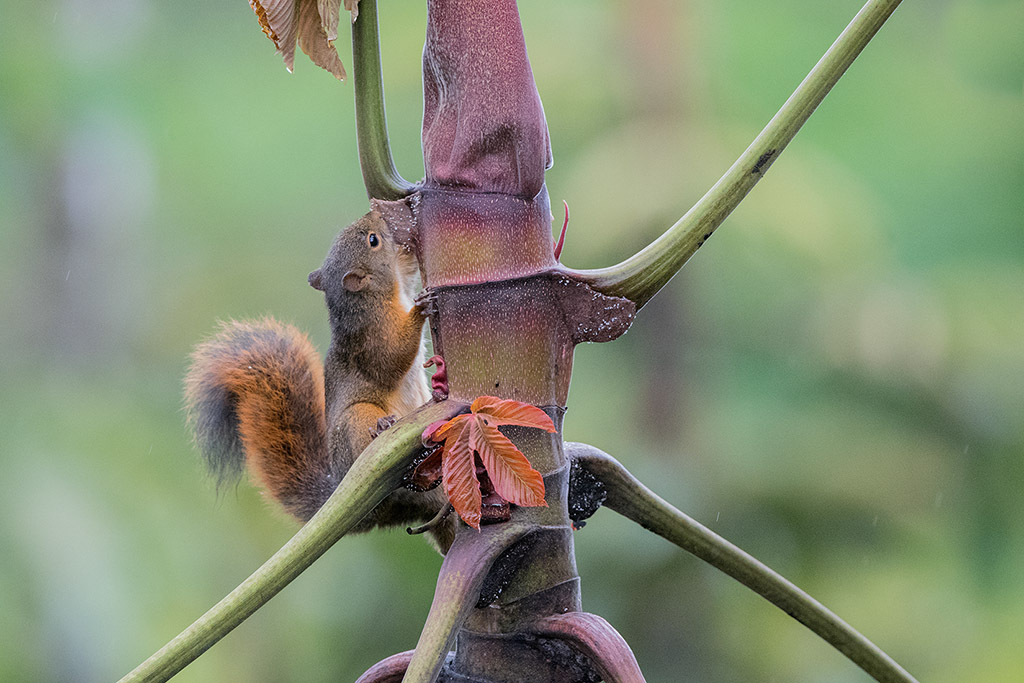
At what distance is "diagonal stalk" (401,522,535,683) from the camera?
0.39 m

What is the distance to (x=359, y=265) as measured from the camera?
720 mm

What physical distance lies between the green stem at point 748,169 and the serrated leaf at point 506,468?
0.27 ft

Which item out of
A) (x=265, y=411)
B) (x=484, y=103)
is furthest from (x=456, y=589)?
(x=265, y=411)

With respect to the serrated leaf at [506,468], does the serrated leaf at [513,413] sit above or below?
above

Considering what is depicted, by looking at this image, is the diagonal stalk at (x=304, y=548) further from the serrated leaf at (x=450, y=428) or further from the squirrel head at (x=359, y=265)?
the squirrel head at (x=359, y=265)

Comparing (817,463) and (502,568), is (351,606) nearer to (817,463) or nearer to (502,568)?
(817,463)

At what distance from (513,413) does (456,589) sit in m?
0.07

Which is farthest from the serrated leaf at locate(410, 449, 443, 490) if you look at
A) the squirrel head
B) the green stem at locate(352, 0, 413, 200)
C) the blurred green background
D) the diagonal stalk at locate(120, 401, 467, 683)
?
the blurred green background

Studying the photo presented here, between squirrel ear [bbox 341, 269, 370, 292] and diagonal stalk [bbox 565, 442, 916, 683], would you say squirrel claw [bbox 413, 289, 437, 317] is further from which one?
squirrel ear [bbox 341, 269, 370, 292]

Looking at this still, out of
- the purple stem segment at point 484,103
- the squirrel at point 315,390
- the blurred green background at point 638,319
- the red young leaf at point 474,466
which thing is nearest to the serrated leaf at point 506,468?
the red young leaf at point 474,466

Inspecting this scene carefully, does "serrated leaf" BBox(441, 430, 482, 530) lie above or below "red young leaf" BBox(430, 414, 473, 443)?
below

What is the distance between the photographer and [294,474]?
0.67m

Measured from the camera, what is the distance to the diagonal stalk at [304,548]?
382 mm

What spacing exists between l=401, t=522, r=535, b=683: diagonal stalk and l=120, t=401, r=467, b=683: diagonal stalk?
38 mm
